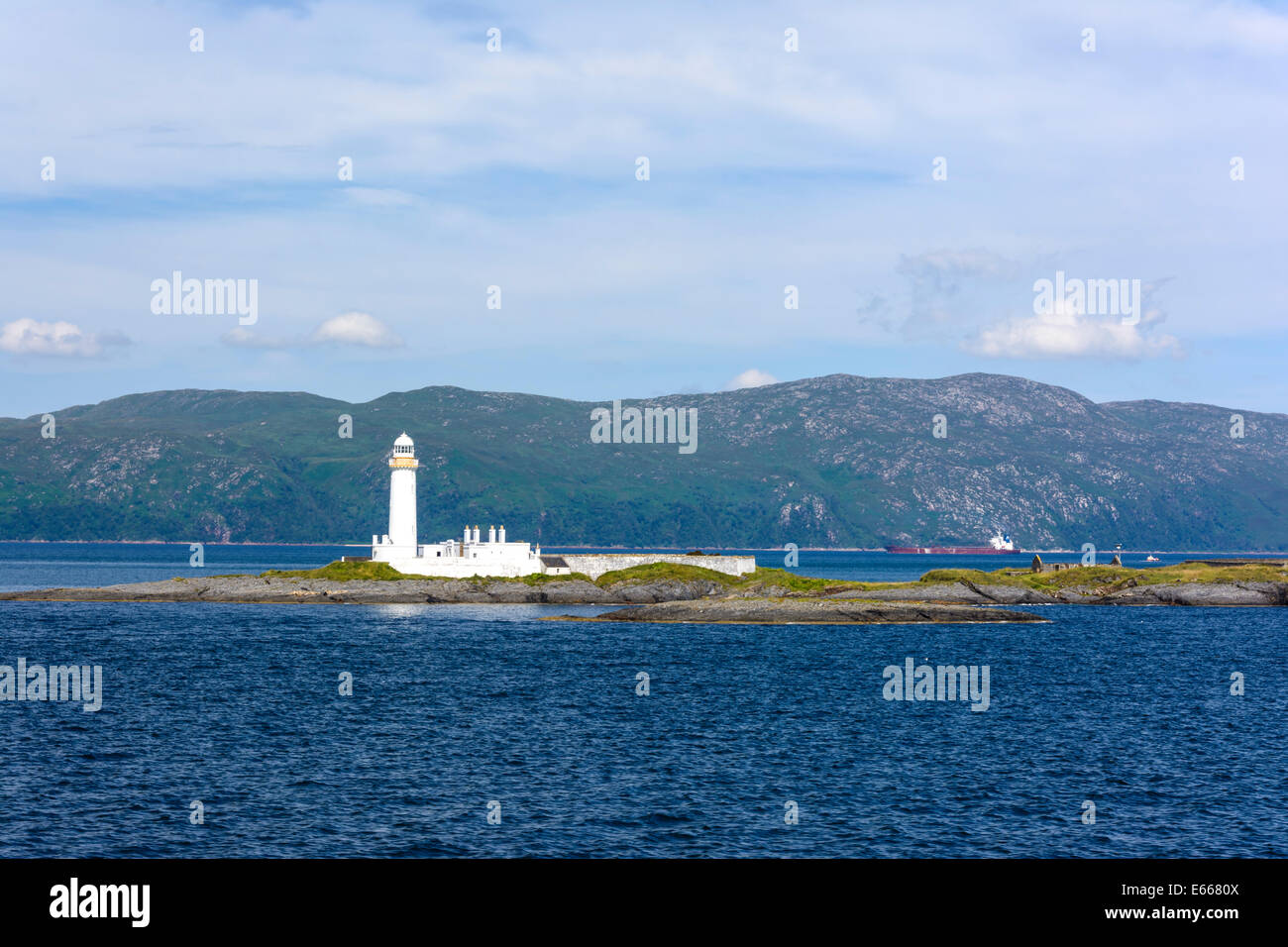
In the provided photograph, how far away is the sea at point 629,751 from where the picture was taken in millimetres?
32750

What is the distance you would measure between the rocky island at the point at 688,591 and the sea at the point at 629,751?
70.8ft

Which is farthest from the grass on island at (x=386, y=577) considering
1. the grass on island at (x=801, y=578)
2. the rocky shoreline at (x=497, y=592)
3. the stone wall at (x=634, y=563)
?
the stone wall at (x=634, y=563)

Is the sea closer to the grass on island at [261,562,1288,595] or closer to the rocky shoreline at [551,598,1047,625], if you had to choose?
the rocky shoreline at [551,598,1047,625]

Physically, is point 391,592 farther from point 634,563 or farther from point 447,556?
point 634,563

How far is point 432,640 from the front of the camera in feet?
283

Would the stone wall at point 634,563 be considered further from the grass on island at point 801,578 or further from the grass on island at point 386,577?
the grass on island at point 386,577

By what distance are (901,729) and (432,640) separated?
1709 inches

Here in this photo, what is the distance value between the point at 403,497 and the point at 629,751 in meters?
82.6

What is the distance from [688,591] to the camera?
124m

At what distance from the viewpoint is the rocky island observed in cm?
11188

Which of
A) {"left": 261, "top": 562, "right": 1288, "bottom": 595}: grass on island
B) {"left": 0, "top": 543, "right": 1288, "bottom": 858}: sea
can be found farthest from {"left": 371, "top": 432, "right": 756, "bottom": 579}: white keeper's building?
{"left": 0, "top": 543, "right": 1288, "bottom": 858}: sea

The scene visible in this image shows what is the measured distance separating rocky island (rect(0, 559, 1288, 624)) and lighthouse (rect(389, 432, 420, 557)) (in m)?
3.51

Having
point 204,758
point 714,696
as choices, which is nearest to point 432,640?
point 714,696
